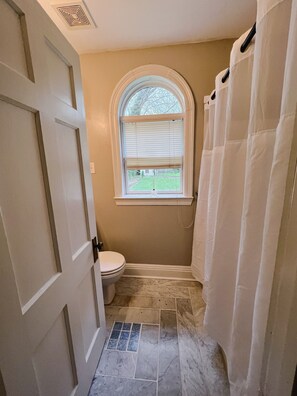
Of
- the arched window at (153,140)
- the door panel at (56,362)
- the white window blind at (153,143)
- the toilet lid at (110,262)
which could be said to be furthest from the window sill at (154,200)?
the door panel at (56,362)

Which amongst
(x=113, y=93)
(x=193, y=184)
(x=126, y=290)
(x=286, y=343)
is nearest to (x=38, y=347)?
(x=286, y=343)

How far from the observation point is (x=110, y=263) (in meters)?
1.65

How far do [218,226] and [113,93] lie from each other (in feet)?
5.19

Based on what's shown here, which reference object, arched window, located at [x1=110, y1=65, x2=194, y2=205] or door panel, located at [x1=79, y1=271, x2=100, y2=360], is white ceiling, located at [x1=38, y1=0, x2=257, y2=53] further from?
door panel, located at [x1=79, y1=271, x2=100, y2=360]

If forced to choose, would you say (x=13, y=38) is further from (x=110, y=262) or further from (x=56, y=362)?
(x=110, y=262)

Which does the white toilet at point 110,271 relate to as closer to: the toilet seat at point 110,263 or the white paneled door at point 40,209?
the toilet seat at point 110,263

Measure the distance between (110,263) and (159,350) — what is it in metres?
0.74

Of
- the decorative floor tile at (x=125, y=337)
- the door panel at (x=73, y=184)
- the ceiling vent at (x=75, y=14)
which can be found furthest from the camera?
the decorative floor tile at (x=125, y=337)

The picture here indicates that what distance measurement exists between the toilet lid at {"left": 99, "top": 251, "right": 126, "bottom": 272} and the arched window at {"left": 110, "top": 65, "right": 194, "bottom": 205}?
56 centimetres

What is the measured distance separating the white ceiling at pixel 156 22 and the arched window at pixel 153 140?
33cm

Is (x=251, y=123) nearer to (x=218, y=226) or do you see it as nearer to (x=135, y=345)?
(x=218, y=226)

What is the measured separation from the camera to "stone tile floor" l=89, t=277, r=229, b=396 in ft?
3.56

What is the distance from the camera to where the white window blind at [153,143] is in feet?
6.21

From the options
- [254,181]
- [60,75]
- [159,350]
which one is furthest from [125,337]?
[60,75]
